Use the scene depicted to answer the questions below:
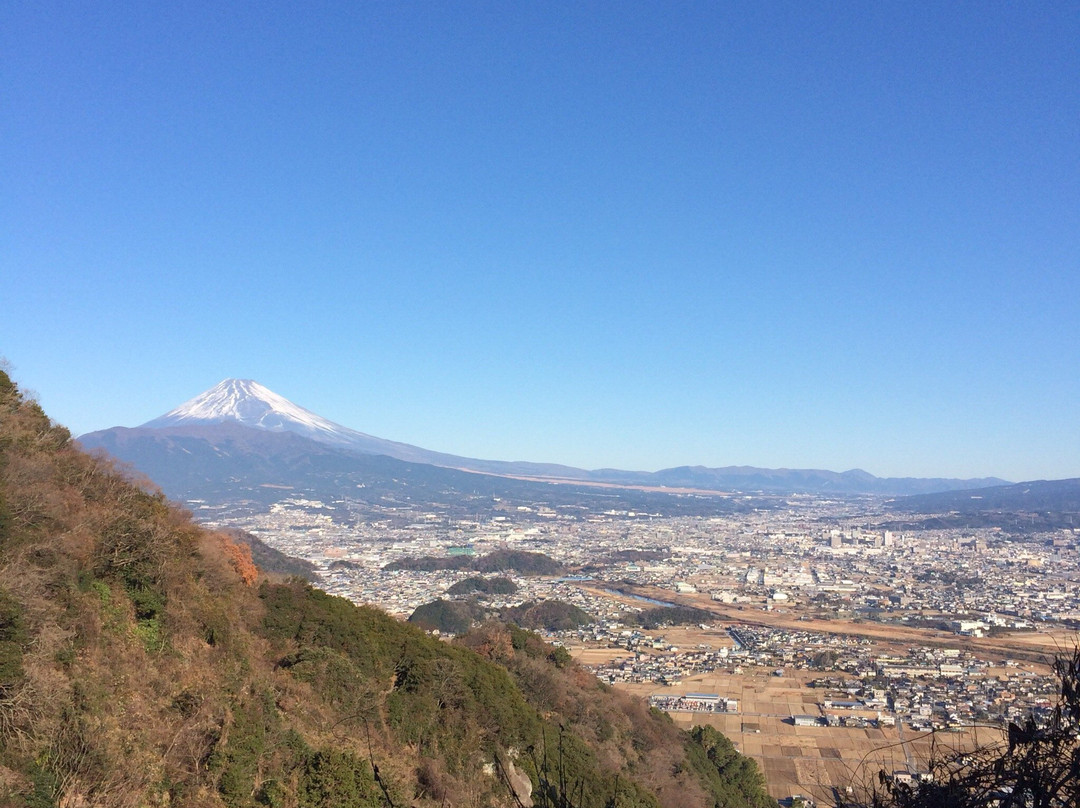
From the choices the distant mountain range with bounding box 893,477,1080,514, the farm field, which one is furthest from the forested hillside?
A: the distant mountain range with bounding box 893,477,1080,514

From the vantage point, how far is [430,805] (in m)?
7.44

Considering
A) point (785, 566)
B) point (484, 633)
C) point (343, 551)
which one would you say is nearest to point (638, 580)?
point (785, 566)

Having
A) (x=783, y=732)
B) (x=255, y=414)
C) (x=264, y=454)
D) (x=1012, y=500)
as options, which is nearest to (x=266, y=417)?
(x=255, y=414)

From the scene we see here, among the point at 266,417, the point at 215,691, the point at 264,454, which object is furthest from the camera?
the point at 266,417

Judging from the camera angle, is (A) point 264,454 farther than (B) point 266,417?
No

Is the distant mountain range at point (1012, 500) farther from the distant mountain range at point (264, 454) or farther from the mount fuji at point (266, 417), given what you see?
the mount fuji at point (266, 417)

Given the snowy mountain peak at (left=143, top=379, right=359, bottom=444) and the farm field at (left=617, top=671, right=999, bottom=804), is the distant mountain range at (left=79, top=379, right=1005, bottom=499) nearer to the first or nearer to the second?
the snowy mountain peak at (left=143, top=379, right=359, bottom=444)

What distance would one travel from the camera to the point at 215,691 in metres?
7.04

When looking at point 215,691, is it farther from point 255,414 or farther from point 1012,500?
point 255,414

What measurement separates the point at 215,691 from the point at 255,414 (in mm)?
155917

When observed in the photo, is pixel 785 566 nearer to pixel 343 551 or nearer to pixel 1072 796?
pixel 343 551

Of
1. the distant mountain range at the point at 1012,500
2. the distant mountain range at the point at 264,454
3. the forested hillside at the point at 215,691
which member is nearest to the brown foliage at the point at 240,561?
the forested hillside at the point at 215,691

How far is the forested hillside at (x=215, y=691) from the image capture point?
5297 millimetres

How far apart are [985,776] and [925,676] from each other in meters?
22.7
